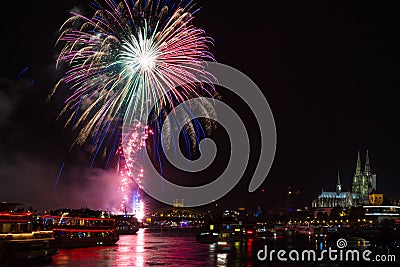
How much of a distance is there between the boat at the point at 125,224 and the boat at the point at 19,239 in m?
86.9

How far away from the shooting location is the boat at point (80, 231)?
75.2m

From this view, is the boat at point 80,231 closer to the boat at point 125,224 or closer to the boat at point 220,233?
the boat at point 220,233

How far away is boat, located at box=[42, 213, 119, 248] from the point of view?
75188 mm

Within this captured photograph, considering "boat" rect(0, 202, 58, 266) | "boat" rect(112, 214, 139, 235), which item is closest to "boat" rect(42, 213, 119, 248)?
"boat" rect(0, 202, 58, 266)

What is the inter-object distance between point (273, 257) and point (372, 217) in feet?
500

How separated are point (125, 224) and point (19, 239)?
110960 millimetres

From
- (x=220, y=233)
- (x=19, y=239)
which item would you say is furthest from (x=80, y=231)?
(x=19, y=239)

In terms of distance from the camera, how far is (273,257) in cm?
5984

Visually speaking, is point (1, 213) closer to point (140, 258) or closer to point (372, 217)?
point (140, 258)

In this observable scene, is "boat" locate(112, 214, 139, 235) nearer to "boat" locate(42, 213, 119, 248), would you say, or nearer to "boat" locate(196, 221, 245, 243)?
"boat" locate(196, 221, 245, 243)

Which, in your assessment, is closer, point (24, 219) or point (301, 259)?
point (24, 219)

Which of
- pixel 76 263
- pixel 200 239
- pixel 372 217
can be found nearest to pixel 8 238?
pixel 76 263

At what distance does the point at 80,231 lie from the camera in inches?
3147

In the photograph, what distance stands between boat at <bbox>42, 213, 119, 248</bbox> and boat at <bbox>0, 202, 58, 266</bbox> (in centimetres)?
2052
